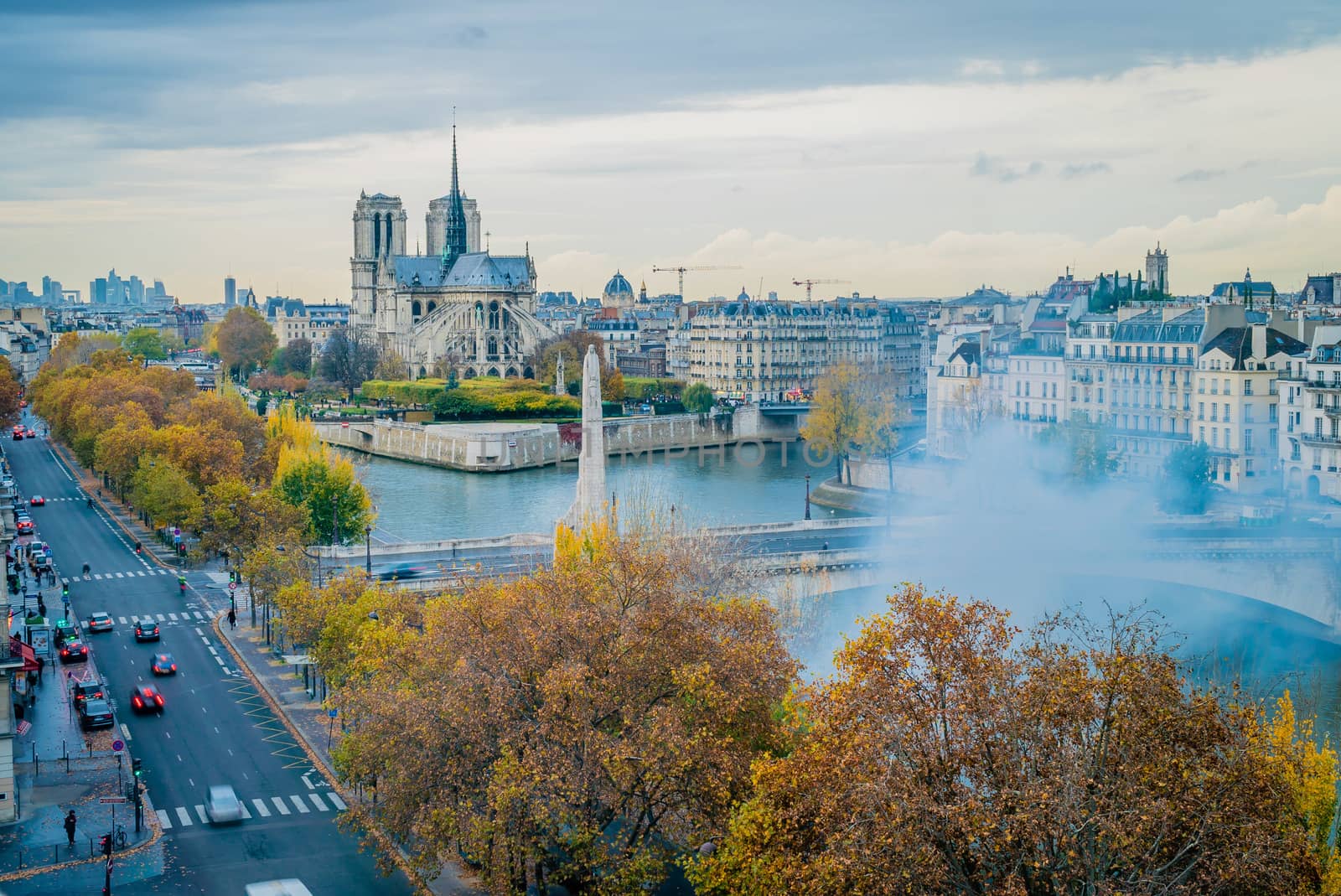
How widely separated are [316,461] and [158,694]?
865 inches

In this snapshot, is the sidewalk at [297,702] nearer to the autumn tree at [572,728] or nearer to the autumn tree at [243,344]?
the autumn tree at [572,728]

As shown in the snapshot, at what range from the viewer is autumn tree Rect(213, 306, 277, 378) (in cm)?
15225

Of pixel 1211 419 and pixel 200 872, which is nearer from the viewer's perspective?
pixel 200 872

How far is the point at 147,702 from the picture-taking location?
32.4m

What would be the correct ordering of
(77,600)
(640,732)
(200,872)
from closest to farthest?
(640,732)
(200,872)
(77,600)

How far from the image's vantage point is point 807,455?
87250mm

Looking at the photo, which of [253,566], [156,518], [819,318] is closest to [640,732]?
[253,566]

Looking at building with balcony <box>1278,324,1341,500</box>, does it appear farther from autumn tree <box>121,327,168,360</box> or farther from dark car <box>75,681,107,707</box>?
autumn tree <box>121,327,168,360</box>

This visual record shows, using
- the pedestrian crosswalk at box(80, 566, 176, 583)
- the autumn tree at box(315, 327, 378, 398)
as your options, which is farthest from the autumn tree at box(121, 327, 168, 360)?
the pedestrian crosswalk at box(80, 566, 176, 583)

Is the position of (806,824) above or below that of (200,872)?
above

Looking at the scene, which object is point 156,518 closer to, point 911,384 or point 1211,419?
point 1211,419

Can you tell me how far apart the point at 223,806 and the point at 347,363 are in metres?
103

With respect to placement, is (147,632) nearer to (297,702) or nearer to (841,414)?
(297,702)

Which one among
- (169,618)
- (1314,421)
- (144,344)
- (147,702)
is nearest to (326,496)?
(169,618)
